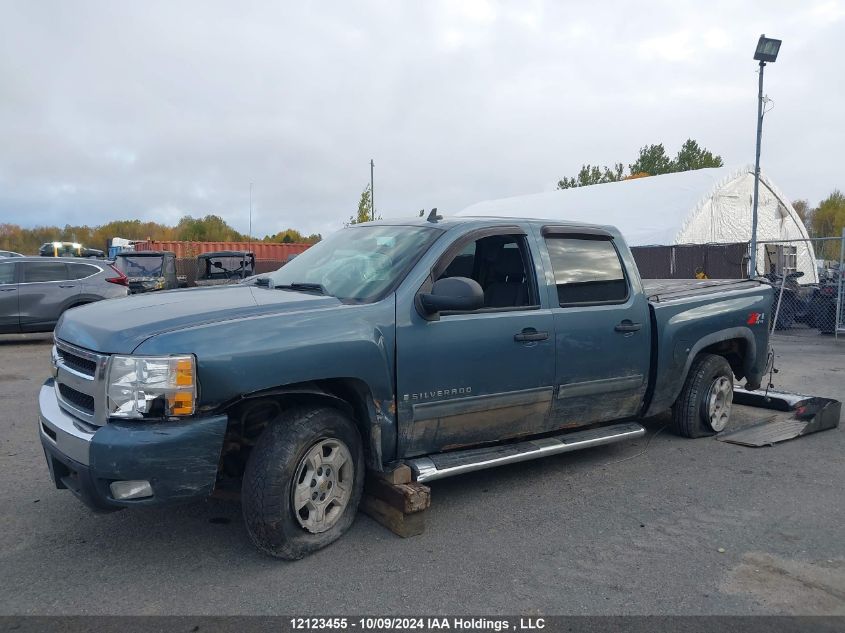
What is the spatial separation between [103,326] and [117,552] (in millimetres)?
1265

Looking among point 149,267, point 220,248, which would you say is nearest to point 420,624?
point 149,267

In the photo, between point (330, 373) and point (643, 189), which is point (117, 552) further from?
point (643, 189)

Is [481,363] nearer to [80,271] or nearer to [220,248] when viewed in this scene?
[80,271]

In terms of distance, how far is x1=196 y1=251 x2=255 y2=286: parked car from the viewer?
65.3 feet

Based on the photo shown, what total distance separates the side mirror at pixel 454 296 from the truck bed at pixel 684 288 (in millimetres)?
2139

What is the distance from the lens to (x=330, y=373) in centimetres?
364

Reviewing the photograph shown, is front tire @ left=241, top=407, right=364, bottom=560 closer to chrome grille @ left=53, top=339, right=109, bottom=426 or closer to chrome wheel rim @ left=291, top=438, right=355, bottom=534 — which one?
chrome wheel rim @ left=291, top=438, right=355, bottom=534

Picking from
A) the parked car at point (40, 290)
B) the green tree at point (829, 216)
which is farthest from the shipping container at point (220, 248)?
the green tree at point (829, 216)

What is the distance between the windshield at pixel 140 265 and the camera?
17.5m

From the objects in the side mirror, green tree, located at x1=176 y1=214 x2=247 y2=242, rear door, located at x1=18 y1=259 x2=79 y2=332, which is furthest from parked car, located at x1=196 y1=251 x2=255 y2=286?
green tree, located at x1=176 y1=214 x2=247 y2=242

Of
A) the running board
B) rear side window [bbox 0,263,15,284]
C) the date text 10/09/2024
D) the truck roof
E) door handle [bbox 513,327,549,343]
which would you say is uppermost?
the truck roof

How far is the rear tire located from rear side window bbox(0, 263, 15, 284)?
11593mm

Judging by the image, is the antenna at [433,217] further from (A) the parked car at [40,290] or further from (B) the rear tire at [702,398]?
(A) the parked car at [40,290]

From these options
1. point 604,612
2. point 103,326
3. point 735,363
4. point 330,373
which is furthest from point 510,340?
point 735,363
